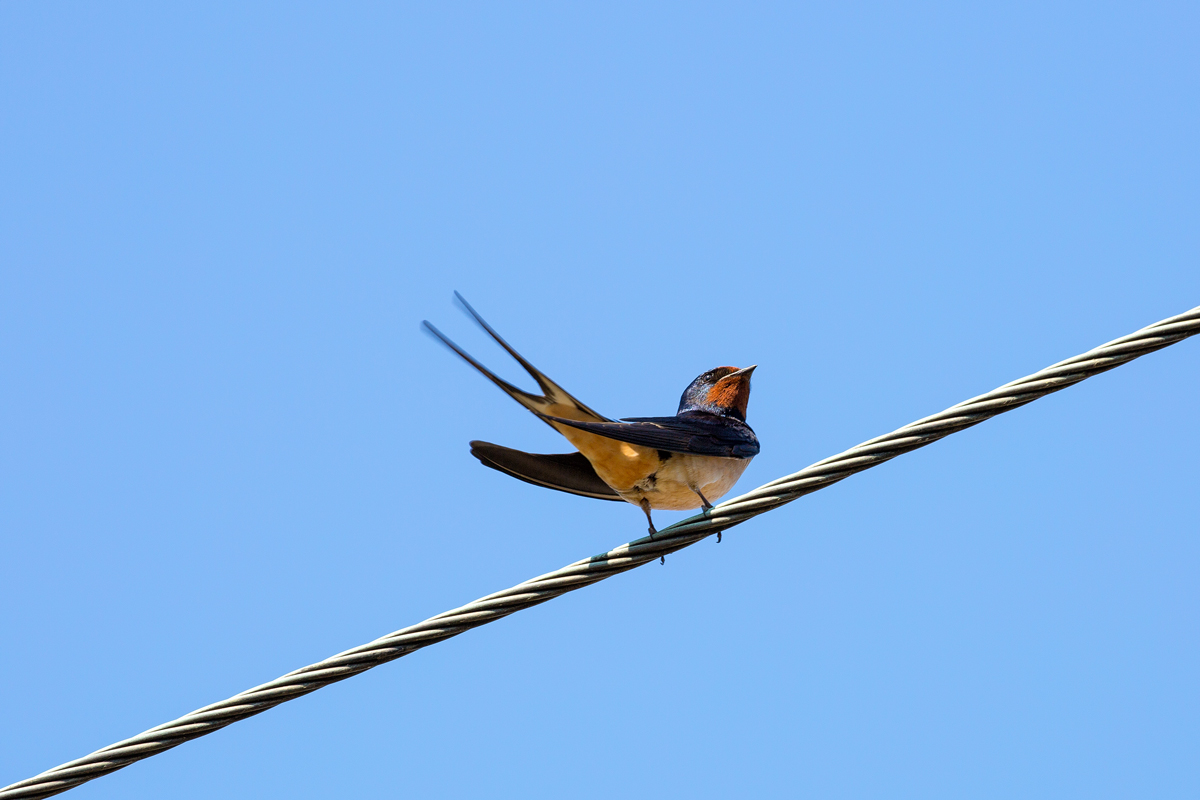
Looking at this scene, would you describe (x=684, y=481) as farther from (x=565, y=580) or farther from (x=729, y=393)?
(x=565, y=580)

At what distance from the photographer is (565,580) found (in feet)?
13.3

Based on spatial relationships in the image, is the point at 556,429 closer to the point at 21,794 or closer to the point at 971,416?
the point at 971,416

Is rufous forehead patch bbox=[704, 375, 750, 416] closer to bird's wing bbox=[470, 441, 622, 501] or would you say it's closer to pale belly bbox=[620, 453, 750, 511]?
pale belly bbox=[620, 453, 750, 511]

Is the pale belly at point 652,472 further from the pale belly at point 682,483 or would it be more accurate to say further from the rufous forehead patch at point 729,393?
the rufous forehead patch at point 729,393

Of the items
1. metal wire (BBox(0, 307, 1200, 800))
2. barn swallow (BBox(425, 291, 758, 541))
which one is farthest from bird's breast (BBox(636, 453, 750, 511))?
metal wire (BBox(0, 307, 1200, 800))

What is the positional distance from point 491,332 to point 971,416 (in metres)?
1.93

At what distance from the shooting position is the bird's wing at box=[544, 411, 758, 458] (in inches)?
213

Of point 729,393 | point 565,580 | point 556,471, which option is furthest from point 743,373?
point 565,580

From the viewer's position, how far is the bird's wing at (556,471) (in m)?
5.93

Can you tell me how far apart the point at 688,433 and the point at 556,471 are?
2.58 ft

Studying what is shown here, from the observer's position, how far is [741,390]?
757 cm

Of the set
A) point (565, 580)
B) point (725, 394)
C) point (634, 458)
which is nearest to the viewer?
point (565, 580)

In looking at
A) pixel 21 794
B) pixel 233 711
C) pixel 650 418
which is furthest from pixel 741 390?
pixel 21 794

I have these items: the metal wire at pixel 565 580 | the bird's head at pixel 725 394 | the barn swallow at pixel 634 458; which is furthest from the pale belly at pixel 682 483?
the metal wire at pixel 565 580
